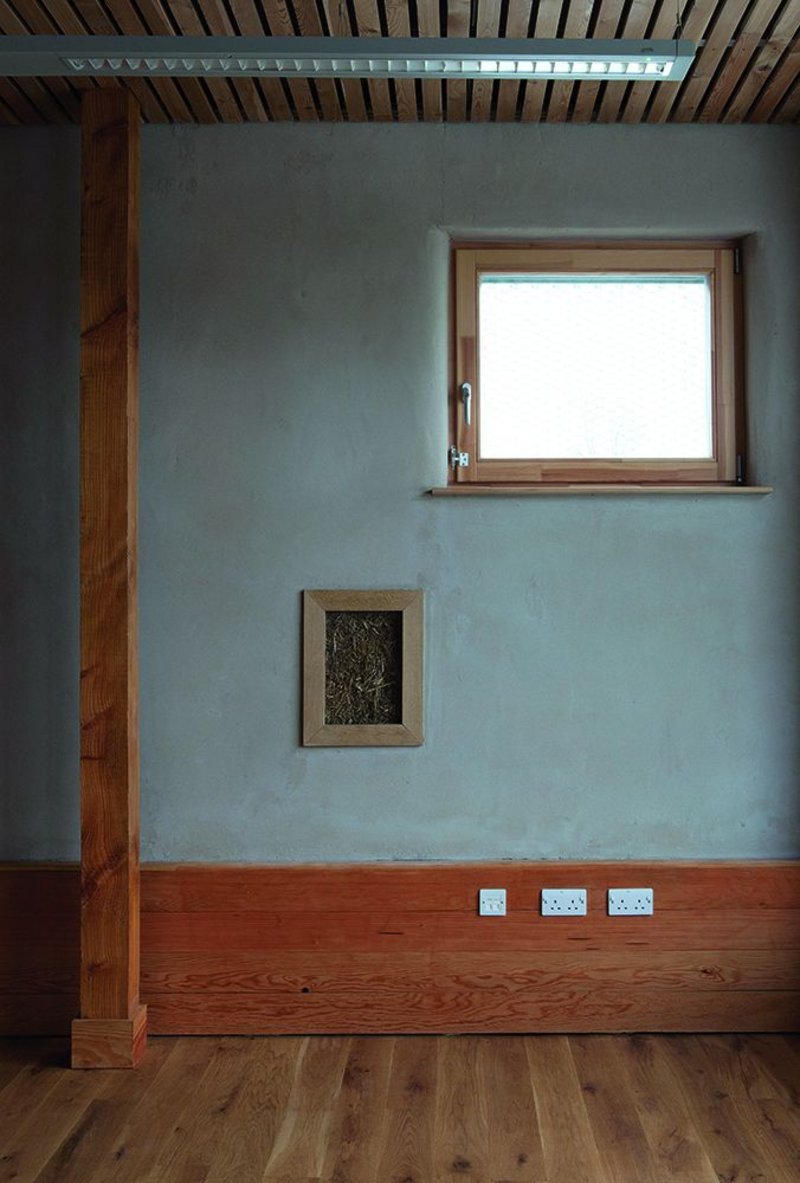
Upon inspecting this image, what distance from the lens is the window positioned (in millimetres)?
3643

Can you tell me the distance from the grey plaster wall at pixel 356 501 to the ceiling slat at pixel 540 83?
76mm

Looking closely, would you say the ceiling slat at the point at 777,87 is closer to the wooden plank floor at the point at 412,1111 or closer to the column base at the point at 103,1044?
the wooden plank floor at the point at 412,1111

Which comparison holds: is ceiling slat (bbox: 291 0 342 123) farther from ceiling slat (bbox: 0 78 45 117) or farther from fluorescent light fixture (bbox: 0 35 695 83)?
ceiling slat (bbox: 0 78 45 117)

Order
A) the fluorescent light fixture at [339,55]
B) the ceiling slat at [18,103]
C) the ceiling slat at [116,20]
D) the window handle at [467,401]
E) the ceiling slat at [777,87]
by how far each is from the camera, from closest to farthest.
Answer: the fluorescent light fixture at [339,55] < the ceiling slat at [116,20] < the ceiling slat at [777,87] < the ceiling slat at [18,103] < the window handle at [467,401]

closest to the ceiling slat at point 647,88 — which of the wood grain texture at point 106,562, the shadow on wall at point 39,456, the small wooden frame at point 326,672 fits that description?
the wood grain texture at point 106,562

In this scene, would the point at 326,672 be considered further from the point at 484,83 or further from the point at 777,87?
the point at 777,87

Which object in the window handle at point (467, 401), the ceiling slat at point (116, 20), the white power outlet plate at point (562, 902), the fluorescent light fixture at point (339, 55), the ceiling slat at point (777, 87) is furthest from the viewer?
the window handle at point (467, 401)

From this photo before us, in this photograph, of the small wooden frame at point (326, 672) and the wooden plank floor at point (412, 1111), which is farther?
the small wooden frame at point (326, 672)

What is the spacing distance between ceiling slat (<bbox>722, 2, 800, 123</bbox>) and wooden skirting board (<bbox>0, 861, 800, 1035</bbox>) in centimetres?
230

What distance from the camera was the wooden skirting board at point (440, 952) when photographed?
138 inches

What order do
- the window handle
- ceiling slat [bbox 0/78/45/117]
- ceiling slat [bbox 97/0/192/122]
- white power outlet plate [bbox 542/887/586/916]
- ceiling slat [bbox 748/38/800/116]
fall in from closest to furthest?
1. ceiling slat [bbox 97/0/192/122]
2. ceiling slat [bbox 748/38/800/116]
3. ceiling slat [bbox 0/78/45/117]
4. white power outlet plate [bbox 542/887/586/916]
5. the window handle

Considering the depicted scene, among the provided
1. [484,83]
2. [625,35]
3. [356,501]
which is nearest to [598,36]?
[625,35]

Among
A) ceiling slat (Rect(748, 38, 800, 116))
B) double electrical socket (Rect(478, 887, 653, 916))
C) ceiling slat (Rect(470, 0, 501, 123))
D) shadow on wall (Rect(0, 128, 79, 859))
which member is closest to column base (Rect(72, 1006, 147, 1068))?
shadow on wall (Rect(0, 128, 79, 859))

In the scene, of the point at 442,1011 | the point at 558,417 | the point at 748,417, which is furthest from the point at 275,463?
the point at 442,1011
